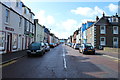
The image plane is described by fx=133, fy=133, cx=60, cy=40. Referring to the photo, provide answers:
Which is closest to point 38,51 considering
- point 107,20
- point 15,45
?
point 15,45

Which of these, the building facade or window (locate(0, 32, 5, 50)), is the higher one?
the building facade

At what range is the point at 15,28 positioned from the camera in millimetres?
20734

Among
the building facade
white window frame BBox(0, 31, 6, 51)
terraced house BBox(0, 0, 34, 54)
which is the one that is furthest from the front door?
the building facade

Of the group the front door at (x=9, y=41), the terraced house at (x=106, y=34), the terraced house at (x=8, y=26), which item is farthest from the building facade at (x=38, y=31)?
the front door at (x=9, y=41)

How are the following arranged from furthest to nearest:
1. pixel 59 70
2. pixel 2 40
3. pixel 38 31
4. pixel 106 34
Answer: pixel 38 31
pixel 106 34
pixel 2 40
pixel 59 70

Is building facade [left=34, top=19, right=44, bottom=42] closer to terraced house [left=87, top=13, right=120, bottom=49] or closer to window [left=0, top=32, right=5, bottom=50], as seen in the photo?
terraced house [left=87, top=13, right=120, bottom=49]

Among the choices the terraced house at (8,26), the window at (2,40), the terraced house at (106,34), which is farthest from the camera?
the terraced house at (106,34)

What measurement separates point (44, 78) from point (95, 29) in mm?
32552

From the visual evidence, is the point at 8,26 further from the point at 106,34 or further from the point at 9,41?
the point at 106,34

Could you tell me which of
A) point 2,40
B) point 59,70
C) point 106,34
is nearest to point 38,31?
point 106,34

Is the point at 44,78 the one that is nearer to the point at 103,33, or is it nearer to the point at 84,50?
the point at 84,50

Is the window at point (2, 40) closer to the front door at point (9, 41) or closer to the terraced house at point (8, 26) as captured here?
the terraced house at point (8, 26)

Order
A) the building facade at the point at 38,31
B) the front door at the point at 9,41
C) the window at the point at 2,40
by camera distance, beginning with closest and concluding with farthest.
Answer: the window at the point at 2,40
the front door at the point at 9,41
the building facade at the point at 38,31

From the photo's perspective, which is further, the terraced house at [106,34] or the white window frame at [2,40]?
the terraced house at [106,34]
